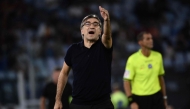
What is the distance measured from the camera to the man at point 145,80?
32.0 ft

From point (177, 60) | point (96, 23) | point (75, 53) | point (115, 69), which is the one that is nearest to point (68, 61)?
point (75, 53)

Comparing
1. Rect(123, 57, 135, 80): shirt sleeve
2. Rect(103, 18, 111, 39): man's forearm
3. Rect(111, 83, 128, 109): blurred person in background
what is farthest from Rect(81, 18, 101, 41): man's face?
Rect(111, 83, 128, 109): blurred person in background

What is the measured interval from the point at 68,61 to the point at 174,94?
995 centimetres

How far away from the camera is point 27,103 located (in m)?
16.5

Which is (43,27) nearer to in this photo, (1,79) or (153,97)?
(1,79)

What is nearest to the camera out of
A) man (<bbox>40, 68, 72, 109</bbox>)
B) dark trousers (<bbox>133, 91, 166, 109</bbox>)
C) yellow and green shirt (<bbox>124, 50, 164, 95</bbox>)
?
dark trousers (<bbox>133, 91, 166, 109</bbox>)

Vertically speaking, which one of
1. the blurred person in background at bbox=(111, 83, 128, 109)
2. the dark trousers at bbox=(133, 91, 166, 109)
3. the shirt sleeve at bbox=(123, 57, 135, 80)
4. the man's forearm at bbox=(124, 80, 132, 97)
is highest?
the shirt sleeve at bbox=(123, 57, 135, 80)

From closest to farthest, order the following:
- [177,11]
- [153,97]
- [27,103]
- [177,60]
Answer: [153,97] → [27,103] → [177,60] → [177,11]

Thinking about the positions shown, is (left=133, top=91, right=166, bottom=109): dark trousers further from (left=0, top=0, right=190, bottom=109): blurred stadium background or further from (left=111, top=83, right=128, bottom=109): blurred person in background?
(left=111, top=83, right=128, bottom=109): blurred person in background

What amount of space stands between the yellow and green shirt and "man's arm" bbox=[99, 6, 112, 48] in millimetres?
2959

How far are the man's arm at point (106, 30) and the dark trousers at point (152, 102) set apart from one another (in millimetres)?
2950

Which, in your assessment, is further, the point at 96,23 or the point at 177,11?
the point at 177,11

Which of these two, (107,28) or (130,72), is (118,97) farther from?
(107,28)

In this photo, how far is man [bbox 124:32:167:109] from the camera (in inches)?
384
